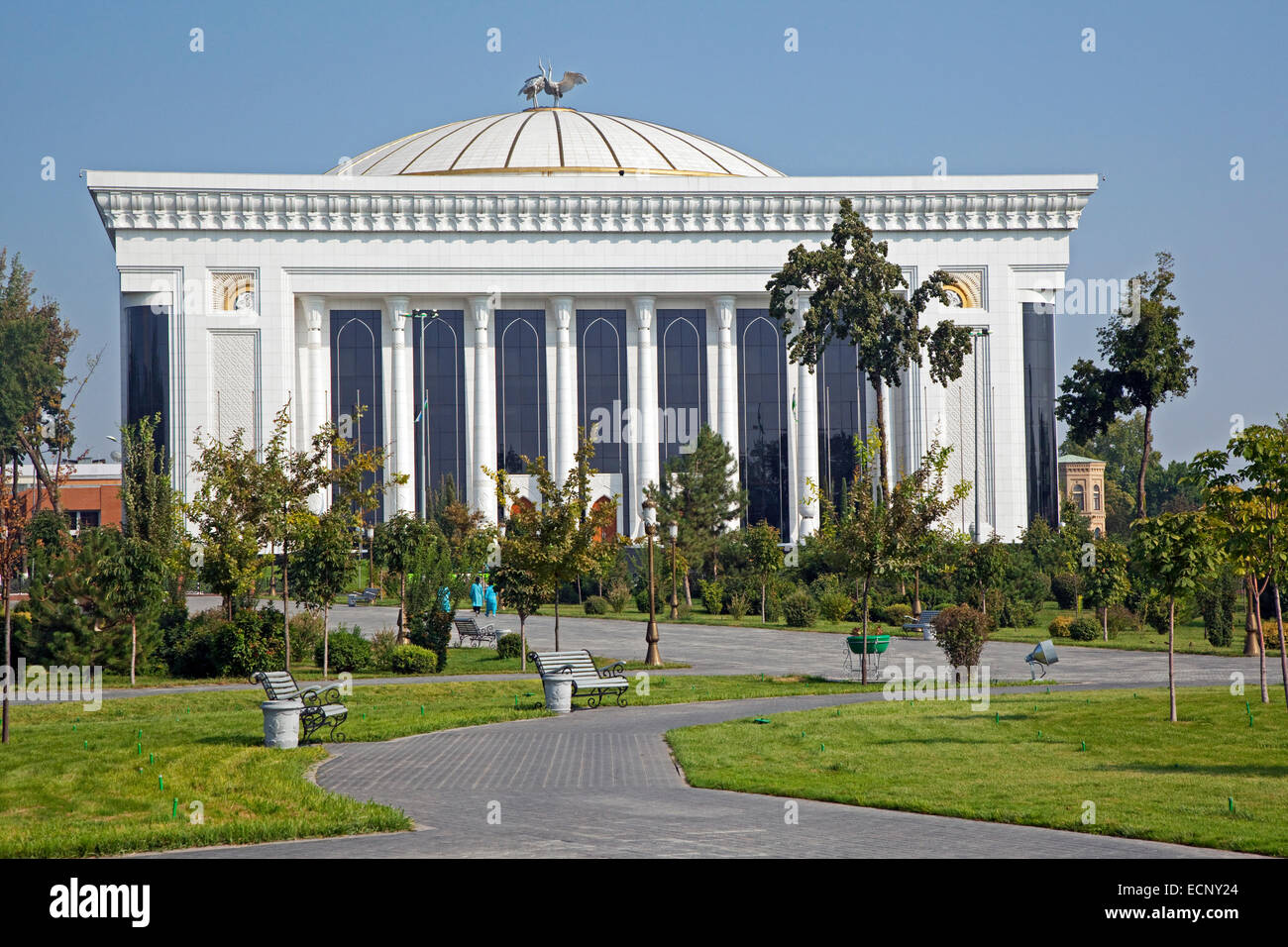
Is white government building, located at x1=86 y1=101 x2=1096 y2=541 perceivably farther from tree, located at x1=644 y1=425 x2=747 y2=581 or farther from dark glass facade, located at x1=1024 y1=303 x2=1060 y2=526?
tree, located at x1=644 y1=425 x2=747 y2=581

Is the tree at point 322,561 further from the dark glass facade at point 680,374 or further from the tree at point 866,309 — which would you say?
the dark glass facade at point 680,374

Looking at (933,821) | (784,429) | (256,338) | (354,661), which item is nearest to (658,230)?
(784,429)

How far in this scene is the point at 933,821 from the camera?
1112cm

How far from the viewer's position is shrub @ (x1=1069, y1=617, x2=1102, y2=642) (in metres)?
35.8

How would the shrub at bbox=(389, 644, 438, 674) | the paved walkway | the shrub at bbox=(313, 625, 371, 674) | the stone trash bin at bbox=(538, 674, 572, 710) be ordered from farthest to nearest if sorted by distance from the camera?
the shrub at bbox=(313, 625, 371, 674), the shrub at bbox=(389, 644, 438, 674), the stone trash bin at bbox=(538, 674, 572, 710), the paved walkway

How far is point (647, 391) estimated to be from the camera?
67312 mm

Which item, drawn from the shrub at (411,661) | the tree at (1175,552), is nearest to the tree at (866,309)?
the shrub at (411,661)

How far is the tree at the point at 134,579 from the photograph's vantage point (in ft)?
85.1

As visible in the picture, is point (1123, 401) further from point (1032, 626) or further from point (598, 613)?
point (598, 613)

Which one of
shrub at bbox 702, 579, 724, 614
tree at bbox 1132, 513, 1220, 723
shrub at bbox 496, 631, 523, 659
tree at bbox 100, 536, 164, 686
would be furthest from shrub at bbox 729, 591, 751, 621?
tree at bbox 1132, 513, 1220, 723

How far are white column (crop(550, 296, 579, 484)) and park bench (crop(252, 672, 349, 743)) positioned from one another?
46.9 meters
